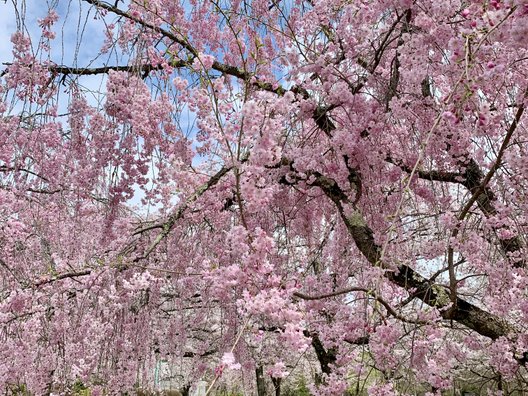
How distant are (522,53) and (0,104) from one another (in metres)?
2.90

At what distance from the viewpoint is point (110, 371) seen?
139 inches

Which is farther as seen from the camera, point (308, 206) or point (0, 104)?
point (308, 206)

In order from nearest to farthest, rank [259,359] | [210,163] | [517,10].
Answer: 1. [517,10]
2. [210,163]
3. [259,359]

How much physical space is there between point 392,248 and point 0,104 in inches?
101

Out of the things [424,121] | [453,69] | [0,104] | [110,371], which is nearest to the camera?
[453,69]

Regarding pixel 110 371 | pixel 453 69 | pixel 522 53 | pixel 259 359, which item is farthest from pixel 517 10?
pixel 259 359

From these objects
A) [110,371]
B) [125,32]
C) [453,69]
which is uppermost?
[125,32]

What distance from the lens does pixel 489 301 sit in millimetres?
3236

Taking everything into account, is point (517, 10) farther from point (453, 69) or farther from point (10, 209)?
point (10, 209)

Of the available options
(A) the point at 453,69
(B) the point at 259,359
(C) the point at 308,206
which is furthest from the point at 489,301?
(B) the point at 259,359

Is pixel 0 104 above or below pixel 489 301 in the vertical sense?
above

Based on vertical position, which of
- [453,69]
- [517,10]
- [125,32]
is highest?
[125,32]

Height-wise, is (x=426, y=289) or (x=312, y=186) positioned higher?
(x=312, y=186)

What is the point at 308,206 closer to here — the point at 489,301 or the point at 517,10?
Answer: the point at 489,301
